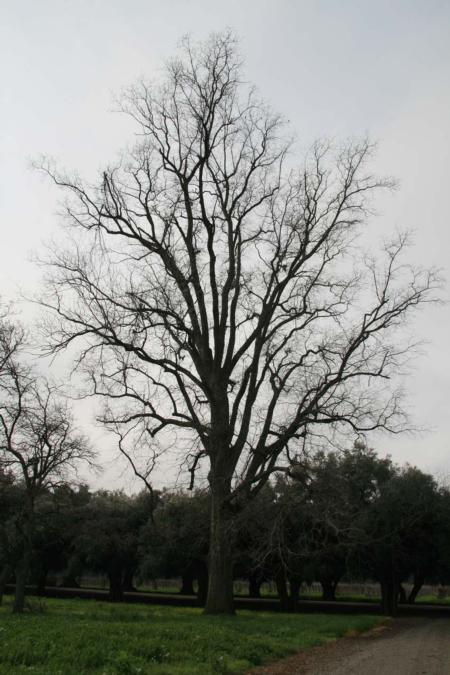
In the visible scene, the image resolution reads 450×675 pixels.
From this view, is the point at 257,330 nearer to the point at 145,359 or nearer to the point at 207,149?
the point at 145,359

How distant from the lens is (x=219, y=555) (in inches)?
913

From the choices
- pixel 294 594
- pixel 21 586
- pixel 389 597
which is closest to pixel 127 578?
pixel 294 594

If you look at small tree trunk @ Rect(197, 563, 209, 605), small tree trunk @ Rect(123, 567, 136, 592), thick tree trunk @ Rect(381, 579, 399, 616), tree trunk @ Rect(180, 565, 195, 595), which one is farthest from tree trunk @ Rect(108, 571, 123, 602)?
thick tree trunk @ Rect(381, 579, 399, 616)

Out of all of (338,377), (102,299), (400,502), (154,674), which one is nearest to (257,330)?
(338,377)

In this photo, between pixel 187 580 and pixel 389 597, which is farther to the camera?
pixel 187 580

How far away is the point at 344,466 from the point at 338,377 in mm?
12312

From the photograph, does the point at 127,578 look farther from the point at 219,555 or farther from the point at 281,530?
the point at 281,530

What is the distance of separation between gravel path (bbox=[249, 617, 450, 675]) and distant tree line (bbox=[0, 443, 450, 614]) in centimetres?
390

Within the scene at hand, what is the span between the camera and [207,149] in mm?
26234

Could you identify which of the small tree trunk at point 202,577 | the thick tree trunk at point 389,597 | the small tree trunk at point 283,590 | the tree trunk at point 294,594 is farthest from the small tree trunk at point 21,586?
the small tree trunk at point 202,577

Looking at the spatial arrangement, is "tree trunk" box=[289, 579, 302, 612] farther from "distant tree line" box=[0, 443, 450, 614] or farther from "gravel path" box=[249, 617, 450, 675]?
"gravel path" box=[249, 617, 450, 675]

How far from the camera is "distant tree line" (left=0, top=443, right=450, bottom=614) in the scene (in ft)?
75.4

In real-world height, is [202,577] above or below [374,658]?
above

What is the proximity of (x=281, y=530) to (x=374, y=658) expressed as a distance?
815 cm
